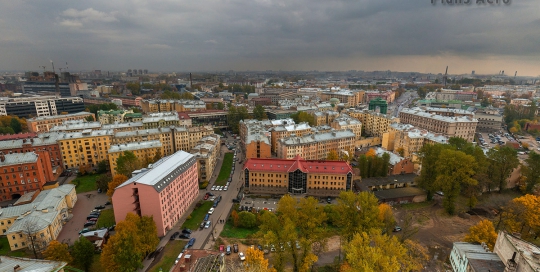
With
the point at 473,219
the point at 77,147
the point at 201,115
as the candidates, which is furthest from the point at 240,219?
the point at 201,115

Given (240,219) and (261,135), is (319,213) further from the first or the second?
(261,135)

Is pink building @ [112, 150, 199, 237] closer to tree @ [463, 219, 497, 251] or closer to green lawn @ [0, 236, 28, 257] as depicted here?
green lawn @ [0, 236, 28, 257]

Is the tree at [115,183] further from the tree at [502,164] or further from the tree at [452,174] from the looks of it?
the tree at [502,164]

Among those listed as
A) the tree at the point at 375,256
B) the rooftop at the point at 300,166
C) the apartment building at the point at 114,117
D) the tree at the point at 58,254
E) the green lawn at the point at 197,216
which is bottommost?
the green lawn at the point at 197,216

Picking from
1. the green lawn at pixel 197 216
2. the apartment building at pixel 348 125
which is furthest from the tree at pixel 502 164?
the green lawn at pixel 197 216

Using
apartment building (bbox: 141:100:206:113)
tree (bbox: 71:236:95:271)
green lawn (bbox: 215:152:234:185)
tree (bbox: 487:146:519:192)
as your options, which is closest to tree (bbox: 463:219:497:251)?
tree (bbox: 487:146:519:192)
